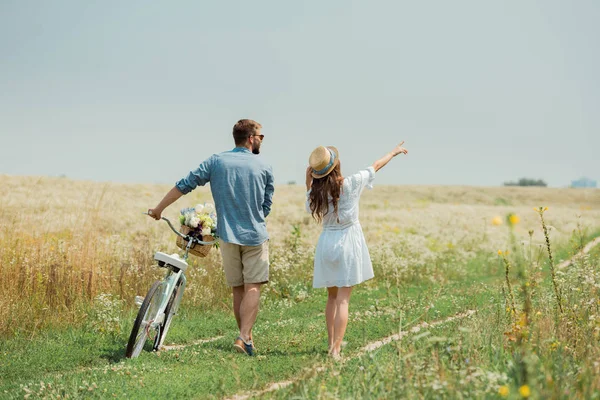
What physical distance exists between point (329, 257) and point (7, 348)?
14.8ft

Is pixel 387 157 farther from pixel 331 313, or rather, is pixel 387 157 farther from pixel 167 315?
pixel 167 315

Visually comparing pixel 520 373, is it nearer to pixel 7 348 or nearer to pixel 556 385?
pixel 556 385

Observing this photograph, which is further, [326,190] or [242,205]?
[242,205]

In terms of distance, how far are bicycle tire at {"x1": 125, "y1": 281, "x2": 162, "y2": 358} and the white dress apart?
1.93 metres

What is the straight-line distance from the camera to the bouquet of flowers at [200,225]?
824 centimetres

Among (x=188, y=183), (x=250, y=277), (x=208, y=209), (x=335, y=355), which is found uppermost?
(x=188, y=183)

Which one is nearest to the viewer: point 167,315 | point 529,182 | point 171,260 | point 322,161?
point 322,161

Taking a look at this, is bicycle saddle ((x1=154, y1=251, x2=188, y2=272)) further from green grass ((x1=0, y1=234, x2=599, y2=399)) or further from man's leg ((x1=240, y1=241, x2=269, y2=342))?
green grass ((x1=0, y1=234, x2=599, y2=399))

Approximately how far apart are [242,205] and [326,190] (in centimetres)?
122

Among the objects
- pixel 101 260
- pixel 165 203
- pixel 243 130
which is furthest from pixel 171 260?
pixel 101 260

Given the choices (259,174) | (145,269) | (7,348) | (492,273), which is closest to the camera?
(259,174)

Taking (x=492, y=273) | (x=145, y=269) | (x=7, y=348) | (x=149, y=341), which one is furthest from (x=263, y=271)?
(x=492, y=273)

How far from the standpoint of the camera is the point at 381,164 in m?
7.48

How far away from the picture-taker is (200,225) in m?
8.27
